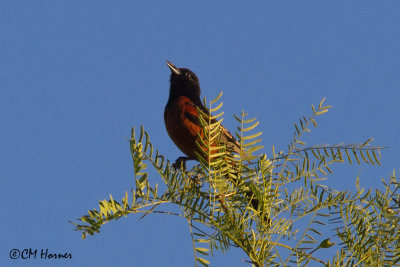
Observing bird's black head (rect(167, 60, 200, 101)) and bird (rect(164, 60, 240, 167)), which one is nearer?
bird (rect(164, 60, 240, 167))

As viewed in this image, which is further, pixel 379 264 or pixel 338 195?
pixel 338 195

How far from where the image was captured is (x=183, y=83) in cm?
550

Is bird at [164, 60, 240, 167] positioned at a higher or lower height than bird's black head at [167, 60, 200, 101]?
lower

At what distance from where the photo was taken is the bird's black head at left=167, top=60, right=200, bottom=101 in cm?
537

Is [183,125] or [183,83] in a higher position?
[183,83]

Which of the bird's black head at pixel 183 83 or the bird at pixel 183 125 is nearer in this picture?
the bird at pixel 183 125

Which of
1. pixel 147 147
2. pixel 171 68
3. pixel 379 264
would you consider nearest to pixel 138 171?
pixel 147 147

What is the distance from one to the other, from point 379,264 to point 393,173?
1.33ft

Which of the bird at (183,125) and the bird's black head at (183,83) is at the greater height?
the bird's black head at (183,83)

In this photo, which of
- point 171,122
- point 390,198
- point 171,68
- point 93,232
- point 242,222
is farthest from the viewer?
point 171,68

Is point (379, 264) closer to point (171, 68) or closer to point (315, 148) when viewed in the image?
point (315, 148)

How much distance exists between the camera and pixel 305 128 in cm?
183

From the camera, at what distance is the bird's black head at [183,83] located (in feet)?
17.6

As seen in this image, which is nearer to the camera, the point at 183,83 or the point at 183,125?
the point at 183,125
